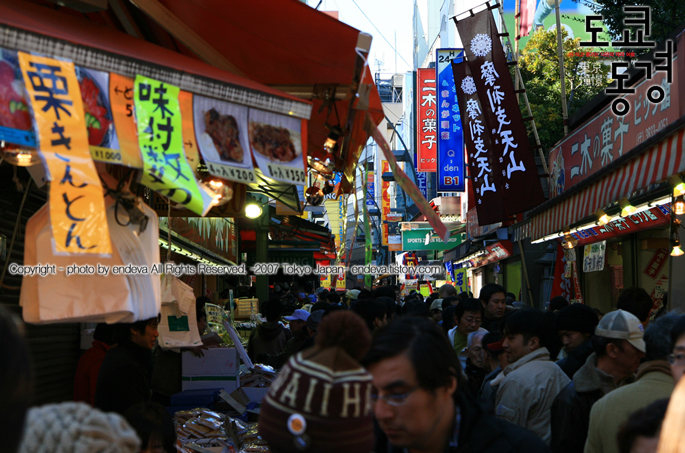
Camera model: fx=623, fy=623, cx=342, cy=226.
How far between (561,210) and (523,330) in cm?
491

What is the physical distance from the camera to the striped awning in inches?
209

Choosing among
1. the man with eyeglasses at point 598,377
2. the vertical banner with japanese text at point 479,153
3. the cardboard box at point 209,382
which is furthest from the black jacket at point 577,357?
the vertical banner with japanese text at point 479,153

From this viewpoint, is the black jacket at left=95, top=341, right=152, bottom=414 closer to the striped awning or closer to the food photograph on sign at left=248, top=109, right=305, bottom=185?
the food photograph on sign at left=248, top=109, right=305, bottom=185

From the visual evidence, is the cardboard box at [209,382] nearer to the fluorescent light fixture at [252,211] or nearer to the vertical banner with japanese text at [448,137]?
the fluorescent light fixture at [252,211]

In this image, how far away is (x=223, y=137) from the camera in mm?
3461

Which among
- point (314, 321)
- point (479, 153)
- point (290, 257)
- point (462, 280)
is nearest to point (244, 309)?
point (479, 153)

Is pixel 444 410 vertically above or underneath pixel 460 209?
underneath

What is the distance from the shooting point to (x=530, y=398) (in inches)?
166

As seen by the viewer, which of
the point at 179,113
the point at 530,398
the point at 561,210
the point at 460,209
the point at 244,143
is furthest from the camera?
the point at 460,209

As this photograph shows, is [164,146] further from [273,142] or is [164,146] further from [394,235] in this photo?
[394,235]

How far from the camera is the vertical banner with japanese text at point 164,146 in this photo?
2879 mm

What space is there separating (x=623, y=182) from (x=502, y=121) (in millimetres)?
5540

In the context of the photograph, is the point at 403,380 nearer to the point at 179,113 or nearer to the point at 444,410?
the point at 444,410

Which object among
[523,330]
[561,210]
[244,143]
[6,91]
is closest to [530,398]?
[523,330]
